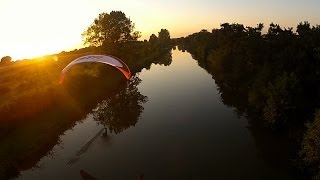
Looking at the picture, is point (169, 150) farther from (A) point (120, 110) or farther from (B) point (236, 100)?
(B) point (236, 100)

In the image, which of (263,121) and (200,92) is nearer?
(263,121)

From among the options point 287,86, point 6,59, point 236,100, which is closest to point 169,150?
point 287,86

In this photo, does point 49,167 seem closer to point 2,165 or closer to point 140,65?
point 2,165

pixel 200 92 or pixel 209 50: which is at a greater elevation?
pixel 209 50

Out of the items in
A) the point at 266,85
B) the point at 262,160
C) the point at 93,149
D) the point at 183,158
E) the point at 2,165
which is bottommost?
the point at 2,165

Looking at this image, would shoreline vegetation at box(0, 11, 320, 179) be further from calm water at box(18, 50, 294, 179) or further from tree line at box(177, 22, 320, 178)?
calm water at box(18, 50, 294, 179)

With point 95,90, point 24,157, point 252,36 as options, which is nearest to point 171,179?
point 24,157
